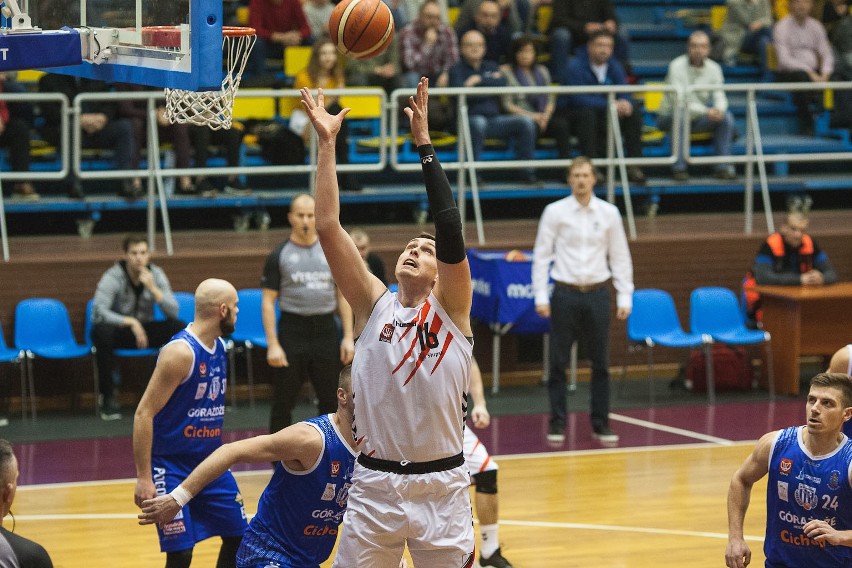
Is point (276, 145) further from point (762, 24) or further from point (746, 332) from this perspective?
point (762, 24)

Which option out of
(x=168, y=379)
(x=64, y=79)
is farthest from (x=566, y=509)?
(x=64, y=79)

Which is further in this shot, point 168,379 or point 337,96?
point 337,96

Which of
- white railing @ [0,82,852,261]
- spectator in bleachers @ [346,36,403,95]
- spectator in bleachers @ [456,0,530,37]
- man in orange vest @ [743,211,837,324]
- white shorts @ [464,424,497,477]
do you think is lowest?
white shorts @ [464,424,497,477]

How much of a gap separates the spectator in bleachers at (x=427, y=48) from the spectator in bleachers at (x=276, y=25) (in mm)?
1104

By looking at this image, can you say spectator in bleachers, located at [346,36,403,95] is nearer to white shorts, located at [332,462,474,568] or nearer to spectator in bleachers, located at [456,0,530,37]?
spectator in bleachers, located at [456,0,530,37]

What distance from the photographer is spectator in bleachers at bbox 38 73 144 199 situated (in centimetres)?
1177

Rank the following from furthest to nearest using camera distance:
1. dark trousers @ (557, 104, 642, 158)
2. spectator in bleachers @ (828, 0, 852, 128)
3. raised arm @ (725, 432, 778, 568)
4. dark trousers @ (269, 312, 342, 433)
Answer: spectator in bleachers @ (828, 0, 852, 128), dark trousers @ (557, 104, 642, 158), dark trousers @ (269, 312, 342, 433), raised arm @ (725, 432, 778, 568)

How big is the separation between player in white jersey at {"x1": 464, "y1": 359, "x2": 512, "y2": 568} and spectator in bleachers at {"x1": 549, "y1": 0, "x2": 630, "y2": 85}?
751 cm

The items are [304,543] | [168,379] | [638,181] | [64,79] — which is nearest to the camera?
[304,543]

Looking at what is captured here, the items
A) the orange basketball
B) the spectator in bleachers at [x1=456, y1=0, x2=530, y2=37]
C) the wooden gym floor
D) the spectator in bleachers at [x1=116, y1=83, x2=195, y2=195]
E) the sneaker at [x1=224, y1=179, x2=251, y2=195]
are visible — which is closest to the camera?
the orange basketball

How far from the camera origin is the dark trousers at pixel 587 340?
10.2 metres

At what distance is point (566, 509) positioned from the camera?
8414 millimetres

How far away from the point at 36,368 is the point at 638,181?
6238 millimetres

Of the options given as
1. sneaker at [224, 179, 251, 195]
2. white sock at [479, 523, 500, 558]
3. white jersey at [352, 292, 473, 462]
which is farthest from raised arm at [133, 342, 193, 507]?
sneaker at [224, 179, 251, 195]
